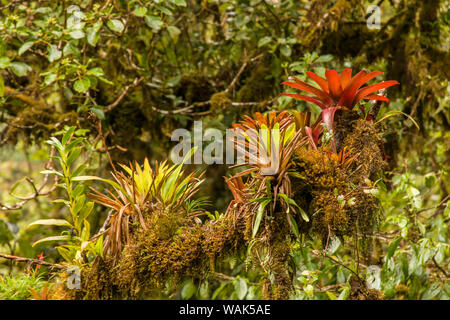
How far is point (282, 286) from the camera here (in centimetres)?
125

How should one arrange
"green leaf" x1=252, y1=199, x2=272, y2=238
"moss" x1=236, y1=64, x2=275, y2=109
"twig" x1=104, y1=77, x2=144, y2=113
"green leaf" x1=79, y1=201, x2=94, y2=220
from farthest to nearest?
"moss" x1=236, y1=64, x2=275, y2=109
"twig" x1=104, y1=77, x2=144, y2=113
"green leaf" x1=79, y1=201, x2=94, y2=220
"green leaf" x1=252, y1=199, x2=272, y2=238

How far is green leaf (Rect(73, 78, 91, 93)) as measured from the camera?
199 centimetres

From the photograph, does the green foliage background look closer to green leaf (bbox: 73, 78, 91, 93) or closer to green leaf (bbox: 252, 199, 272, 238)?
green leaf (bbox: 73, 78, 91, 93)

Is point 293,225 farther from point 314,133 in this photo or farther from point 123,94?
point 123,94

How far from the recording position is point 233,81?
8.49 feet

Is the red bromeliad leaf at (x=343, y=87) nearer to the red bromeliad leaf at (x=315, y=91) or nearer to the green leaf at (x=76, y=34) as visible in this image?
the red bromeliad leaf at (x=315, y=91)

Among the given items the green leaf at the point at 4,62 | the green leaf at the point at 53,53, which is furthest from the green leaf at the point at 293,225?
the green leaf at the point at 4,62

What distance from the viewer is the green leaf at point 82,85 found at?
1.99m

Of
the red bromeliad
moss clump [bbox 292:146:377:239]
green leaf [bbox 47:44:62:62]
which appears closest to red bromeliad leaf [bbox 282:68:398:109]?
the red bromeliad

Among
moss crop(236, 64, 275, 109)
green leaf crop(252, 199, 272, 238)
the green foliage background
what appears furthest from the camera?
moss crop(236, 64, 275, 109)

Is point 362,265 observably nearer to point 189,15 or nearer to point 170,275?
point 170,275

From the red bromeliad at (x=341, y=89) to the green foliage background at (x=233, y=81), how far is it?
0.92 meters

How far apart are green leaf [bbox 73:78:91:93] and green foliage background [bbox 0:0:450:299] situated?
73mm
